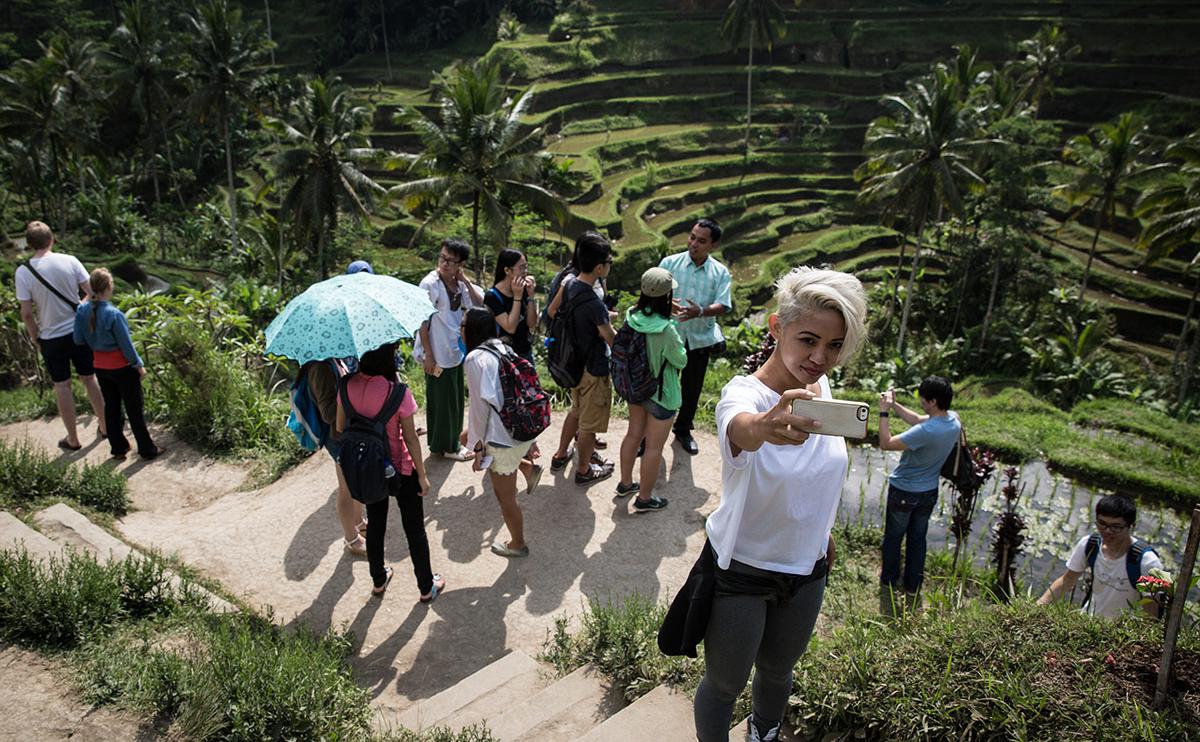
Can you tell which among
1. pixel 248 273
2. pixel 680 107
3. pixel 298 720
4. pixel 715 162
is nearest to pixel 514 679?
pixel 298 720

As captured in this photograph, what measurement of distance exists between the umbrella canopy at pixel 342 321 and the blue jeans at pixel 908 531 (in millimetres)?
2814

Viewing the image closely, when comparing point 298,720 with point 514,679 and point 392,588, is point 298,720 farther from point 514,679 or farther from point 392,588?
point 392,588

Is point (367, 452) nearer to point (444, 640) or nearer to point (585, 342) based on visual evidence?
point (444, 640)

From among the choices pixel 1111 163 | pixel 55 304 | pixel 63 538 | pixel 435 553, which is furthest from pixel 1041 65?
pixel 63 538

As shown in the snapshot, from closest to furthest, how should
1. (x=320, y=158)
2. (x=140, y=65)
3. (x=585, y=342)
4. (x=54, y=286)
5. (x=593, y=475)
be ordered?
(x=585, y=342) → (x=593, y=475) → (x=54, y=286) → (x=320, y=158) → (x=140, y=65)

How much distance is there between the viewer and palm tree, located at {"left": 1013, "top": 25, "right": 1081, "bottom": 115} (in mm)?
33156

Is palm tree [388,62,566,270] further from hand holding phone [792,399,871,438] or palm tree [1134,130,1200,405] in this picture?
hand holding phone [792,399,871,438]

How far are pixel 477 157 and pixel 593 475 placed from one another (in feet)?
47.9

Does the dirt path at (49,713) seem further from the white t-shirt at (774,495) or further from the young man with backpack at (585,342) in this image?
the young man with backpack at (585,342)

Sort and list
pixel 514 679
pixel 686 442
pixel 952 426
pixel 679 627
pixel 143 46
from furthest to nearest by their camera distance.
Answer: pixel 143 46 → pixel 686 442 → pixel 952 426 → pixel 514 679 → pixel 679 627

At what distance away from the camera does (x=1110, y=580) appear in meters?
3.89

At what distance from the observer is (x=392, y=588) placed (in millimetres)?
4422

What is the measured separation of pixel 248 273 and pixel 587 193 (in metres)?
12.2

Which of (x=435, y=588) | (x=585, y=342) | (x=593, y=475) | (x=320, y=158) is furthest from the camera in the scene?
(x=320, y=158)
